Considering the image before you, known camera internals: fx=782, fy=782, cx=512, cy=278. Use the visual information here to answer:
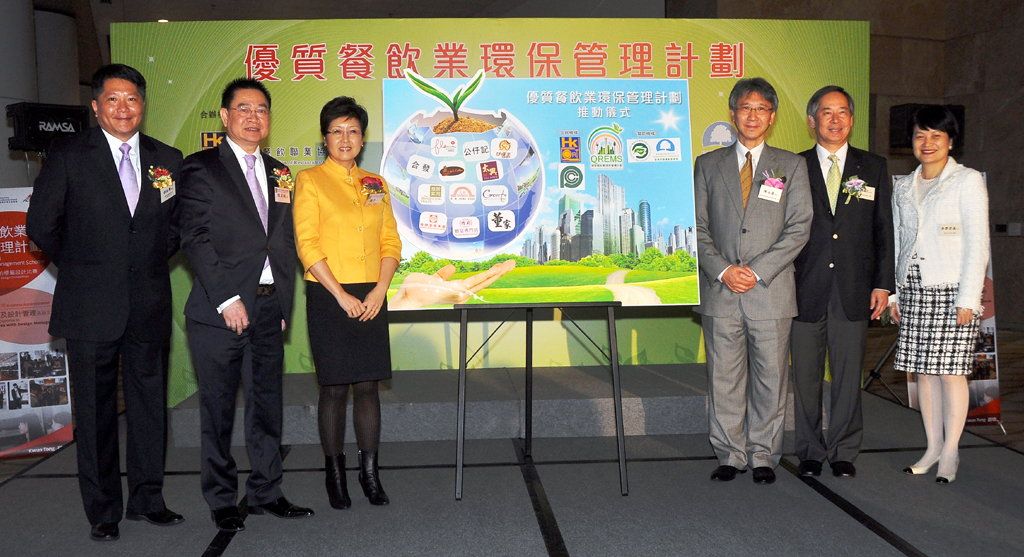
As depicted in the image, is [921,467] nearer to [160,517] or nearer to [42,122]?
[160,517]

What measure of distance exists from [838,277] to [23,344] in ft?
13.1

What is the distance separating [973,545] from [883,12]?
757cm

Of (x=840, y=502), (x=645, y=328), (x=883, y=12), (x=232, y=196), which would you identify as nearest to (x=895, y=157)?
(x=883, y=12)

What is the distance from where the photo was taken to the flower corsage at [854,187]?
11.0 ft

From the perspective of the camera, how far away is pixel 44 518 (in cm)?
301

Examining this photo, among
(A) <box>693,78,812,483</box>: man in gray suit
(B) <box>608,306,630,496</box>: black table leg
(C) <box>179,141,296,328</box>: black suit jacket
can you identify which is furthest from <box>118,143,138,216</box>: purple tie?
(A) <box>693,78,812,483</box>: man in gray suit

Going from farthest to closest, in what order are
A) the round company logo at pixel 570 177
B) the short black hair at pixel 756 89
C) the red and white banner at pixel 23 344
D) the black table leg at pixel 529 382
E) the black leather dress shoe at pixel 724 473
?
1. the red and white banner at pixel 23 344
2. the round company logo at pixel 570 177
3. the black table leg at pixel 529 382
4. the black leather dress shoe at pixel 724 473
5. the short black hair at pixel 756 89

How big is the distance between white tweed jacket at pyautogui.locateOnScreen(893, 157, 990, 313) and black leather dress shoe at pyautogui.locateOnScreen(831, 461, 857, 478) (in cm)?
82

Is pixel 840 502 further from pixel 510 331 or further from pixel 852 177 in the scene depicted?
pixel 510 331

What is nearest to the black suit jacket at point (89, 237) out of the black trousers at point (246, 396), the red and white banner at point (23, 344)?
the black trousers at point (246, 396)

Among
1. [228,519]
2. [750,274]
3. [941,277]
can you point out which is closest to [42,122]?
[228,519]

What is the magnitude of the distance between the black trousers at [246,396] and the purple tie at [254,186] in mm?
310

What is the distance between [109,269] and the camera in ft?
8.92

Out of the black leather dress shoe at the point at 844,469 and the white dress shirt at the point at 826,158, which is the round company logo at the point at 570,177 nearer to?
the white dress shirt at the point at 826,158
